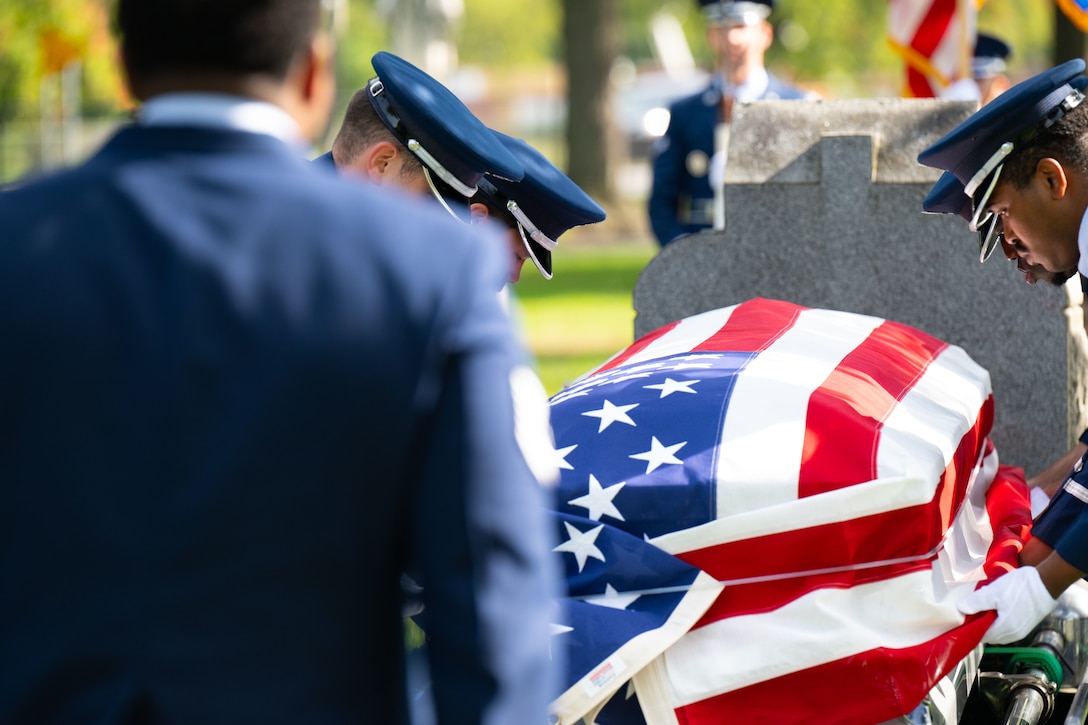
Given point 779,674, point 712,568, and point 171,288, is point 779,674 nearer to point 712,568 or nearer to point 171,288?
point 712,568

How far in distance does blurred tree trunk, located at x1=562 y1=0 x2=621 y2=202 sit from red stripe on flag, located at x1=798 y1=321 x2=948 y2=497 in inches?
633

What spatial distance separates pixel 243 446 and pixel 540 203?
2295 mm

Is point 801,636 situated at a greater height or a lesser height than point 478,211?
lesser

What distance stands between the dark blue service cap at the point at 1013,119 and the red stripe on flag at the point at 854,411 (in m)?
0.46

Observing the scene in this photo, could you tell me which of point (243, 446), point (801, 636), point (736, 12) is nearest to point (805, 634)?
point (801, 636)

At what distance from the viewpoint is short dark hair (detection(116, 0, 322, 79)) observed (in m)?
1.41

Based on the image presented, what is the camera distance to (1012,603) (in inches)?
118

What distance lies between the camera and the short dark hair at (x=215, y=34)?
4.64 ft

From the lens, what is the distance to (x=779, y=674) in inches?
109

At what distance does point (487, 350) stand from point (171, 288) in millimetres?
299

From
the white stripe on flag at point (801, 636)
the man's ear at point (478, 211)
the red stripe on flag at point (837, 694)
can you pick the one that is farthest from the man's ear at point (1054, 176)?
the man's ear at point (478, 211)

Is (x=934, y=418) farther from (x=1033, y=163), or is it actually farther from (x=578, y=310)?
(x=578, y=310)

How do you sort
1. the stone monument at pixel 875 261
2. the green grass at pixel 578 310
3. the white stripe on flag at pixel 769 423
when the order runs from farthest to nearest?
the green grass at pixel 578 310
the stone monument at pixel 875 261
the white stripe on flag at pixel 769 423

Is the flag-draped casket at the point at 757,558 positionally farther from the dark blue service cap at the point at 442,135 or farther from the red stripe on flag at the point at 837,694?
the dark blue service cap at the point at 442,135
